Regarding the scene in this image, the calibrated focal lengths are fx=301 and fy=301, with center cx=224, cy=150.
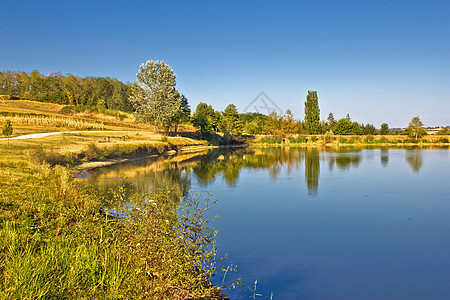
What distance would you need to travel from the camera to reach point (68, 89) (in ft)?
240

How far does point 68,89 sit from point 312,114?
61.5 meters

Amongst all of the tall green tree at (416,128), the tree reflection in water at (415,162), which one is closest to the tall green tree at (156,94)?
the tree reflection in water at (415,162)

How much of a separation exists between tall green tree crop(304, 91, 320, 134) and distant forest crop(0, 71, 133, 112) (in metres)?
45.3

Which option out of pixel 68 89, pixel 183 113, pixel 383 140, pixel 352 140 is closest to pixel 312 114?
pixel 352 140

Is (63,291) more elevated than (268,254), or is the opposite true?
(63,291)

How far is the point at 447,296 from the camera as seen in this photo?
530cm

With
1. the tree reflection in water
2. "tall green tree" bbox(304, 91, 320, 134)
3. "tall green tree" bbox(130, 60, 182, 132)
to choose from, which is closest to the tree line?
"tall green tree" bbox(304, 91, 320, 134)

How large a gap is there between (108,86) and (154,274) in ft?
272

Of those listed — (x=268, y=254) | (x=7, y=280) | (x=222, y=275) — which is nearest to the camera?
(x=7, y=280)

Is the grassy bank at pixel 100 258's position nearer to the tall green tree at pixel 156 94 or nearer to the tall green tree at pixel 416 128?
the tall green tree at pixel 156 94

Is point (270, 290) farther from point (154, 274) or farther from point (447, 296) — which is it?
point (447, 296)

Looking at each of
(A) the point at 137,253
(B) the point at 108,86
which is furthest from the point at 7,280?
(B) the point at 108,86

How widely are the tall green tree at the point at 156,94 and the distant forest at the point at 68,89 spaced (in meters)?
24.8

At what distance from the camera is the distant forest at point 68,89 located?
235 feet
